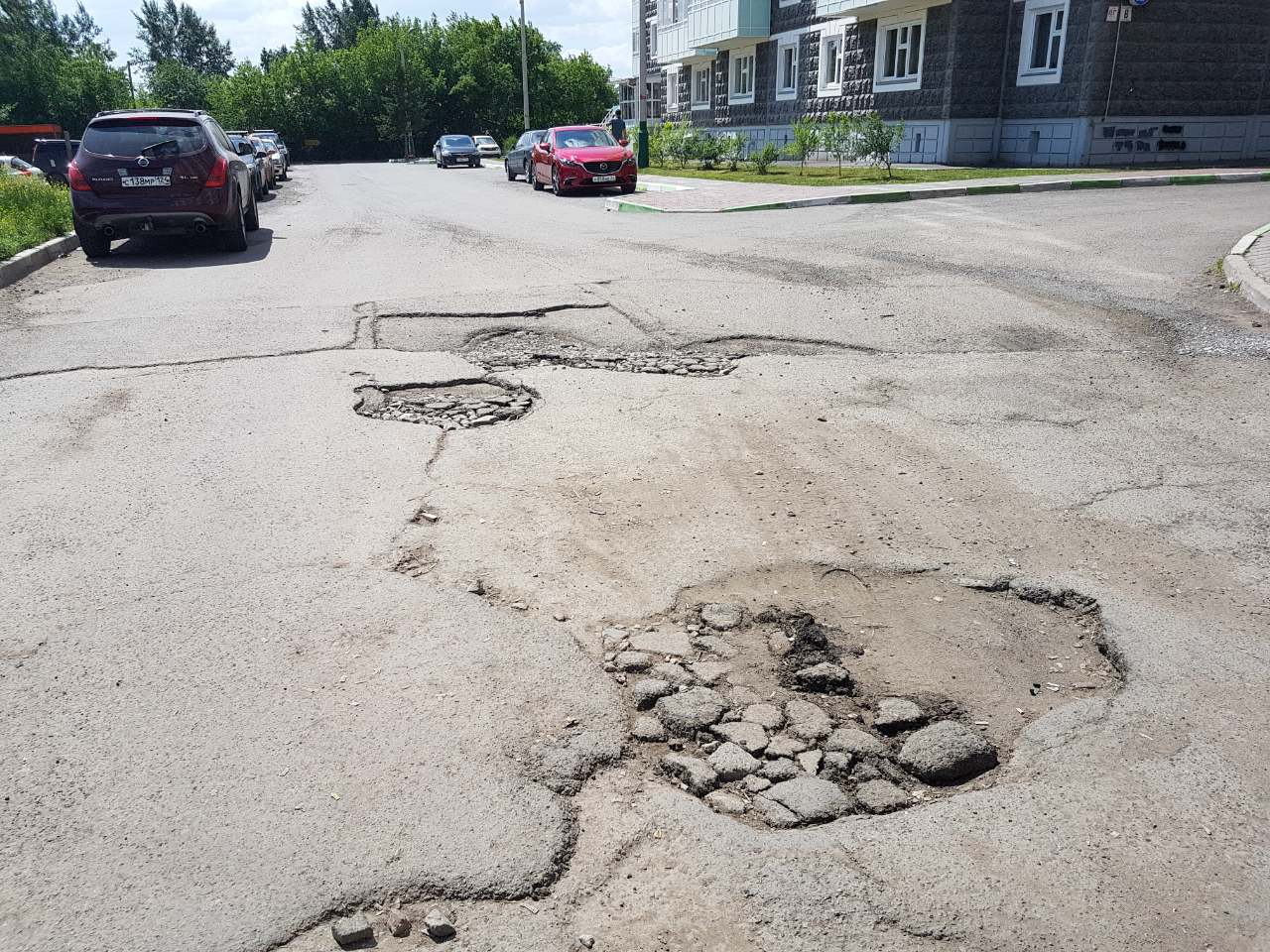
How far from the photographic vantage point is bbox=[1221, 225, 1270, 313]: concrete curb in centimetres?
884

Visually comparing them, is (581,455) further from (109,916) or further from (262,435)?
(109,916)

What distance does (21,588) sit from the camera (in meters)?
3.94

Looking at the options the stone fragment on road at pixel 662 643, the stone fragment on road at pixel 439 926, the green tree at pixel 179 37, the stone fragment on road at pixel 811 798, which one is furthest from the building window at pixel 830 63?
the green tree at pixel 179 37

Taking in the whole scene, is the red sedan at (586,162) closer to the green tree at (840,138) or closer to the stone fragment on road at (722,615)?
the green tree at (840,138)

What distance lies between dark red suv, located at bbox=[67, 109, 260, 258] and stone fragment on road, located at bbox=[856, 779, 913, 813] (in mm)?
11968

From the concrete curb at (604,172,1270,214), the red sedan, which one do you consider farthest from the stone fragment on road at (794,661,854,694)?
the red sedan

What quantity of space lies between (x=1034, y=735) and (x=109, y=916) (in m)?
2.64

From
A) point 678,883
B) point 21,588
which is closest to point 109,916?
point 678,883

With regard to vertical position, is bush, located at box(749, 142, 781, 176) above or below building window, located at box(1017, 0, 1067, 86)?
below

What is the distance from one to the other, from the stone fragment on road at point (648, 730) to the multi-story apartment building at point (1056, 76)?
24751 mm

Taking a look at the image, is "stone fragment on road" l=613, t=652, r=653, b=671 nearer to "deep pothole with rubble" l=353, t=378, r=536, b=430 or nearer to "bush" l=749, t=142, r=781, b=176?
"deep pothole with rubble" l=353, t=378, r=536, b=430

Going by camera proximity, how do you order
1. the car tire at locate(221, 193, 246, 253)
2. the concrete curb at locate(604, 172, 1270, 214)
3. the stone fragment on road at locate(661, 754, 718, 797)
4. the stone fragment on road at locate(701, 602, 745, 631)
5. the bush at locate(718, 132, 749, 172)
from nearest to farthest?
the stone fragment on road at locate(661, 754, 718, 797) < the stone fragment on road at locate(701, 602, 745, 631) < the car tire at locate(221, 193, 246, 253) < the concrete curb at locate(604, 172, 1270, 214) < the bush at locate(718, 132, 749, 172)

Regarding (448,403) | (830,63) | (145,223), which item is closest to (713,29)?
(830,63)

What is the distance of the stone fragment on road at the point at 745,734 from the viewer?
3.03m
